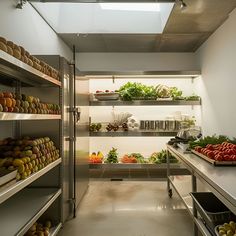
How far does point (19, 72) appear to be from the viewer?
222 centimetres

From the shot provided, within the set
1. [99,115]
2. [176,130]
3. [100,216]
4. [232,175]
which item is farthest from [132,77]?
[232,175]

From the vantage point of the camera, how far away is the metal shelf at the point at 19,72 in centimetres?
139

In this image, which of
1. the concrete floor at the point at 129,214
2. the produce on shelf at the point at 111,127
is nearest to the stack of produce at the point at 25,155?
the concrete floor at the point at 129,214

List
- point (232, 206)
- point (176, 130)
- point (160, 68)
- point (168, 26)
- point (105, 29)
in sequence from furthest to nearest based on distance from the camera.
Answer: point (160, 68)
point (176, 130)
point (105, 29)
point (168, 26)
point (232, 206)

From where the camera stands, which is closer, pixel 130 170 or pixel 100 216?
pixel 100 216

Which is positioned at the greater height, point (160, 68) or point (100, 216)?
point (160, 68)

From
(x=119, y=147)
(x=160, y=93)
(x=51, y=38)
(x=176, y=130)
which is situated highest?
(x=51, y=38)

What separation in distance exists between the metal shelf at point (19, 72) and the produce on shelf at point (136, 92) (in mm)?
2190

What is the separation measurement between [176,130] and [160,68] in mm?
1279

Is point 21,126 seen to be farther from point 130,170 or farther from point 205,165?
point 130,170

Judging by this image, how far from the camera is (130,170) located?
515 centimetres

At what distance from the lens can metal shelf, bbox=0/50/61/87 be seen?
4.55 feet

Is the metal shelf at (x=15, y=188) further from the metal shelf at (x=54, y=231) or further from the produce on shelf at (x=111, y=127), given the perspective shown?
the produce on shelf at (x=111, y=127)

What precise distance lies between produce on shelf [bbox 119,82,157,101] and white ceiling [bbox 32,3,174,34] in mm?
1107
